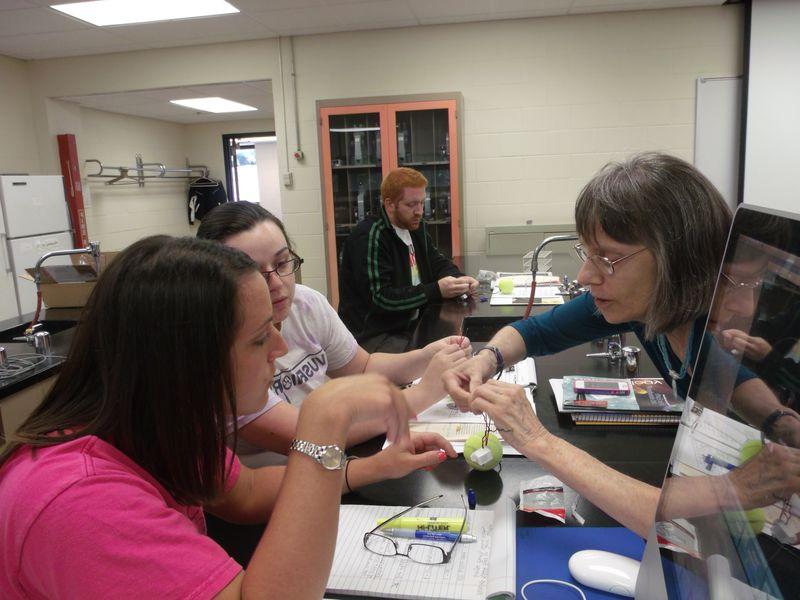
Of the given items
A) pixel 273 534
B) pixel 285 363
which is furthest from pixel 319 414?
pixel 285 363

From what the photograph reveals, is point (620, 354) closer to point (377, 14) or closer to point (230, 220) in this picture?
point (230, 220)

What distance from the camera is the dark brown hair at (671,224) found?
1147mm

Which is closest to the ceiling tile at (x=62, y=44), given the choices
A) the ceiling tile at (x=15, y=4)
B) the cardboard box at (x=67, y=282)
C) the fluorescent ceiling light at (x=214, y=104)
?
the ceiling tile at (x=15, y=4)

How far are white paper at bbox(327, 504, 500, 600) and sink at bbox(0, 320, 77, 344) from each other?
272cm

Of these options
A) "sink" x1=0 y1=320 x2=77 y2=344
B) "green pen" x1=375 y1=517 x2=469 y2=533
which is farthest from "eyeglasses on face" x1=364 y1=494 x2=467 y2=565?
"sink" x1=0 y1=320 x2=77 y2=344

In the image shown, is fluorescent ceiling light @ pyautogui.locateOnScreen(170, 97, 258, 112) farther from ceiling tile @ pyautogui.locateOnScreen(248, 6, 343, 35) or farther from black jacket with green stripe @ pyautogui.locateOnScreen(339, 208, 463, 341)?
black jacket with green stripe @ pyautogui.locateOnScreen(339, 208, 463, 341)

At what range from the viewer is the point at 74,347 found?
77 centimetres

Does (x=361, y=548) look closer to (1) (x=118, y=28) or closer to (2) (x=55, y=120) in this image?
(1) (x=118, y=28)

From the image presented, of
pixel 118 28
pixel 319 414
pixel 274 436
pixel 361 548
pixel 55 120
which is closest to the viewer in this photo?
pixel 319 414

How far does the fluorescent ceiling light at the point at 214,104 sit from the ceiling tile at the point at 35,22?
231cm

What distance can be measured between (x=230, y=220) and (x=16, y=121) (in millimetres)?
5035

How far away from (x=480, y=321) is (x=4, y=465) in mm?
2175

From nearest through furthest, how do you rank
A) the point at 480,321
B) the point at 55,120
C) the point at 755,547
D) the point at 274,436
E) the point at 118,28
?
the point at 755,547 < the point at 274,436 < the point at 480,321 < the point at 118,28 < the point at 55,120

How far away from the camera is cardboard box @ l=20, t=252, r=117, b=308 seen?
131 inches
